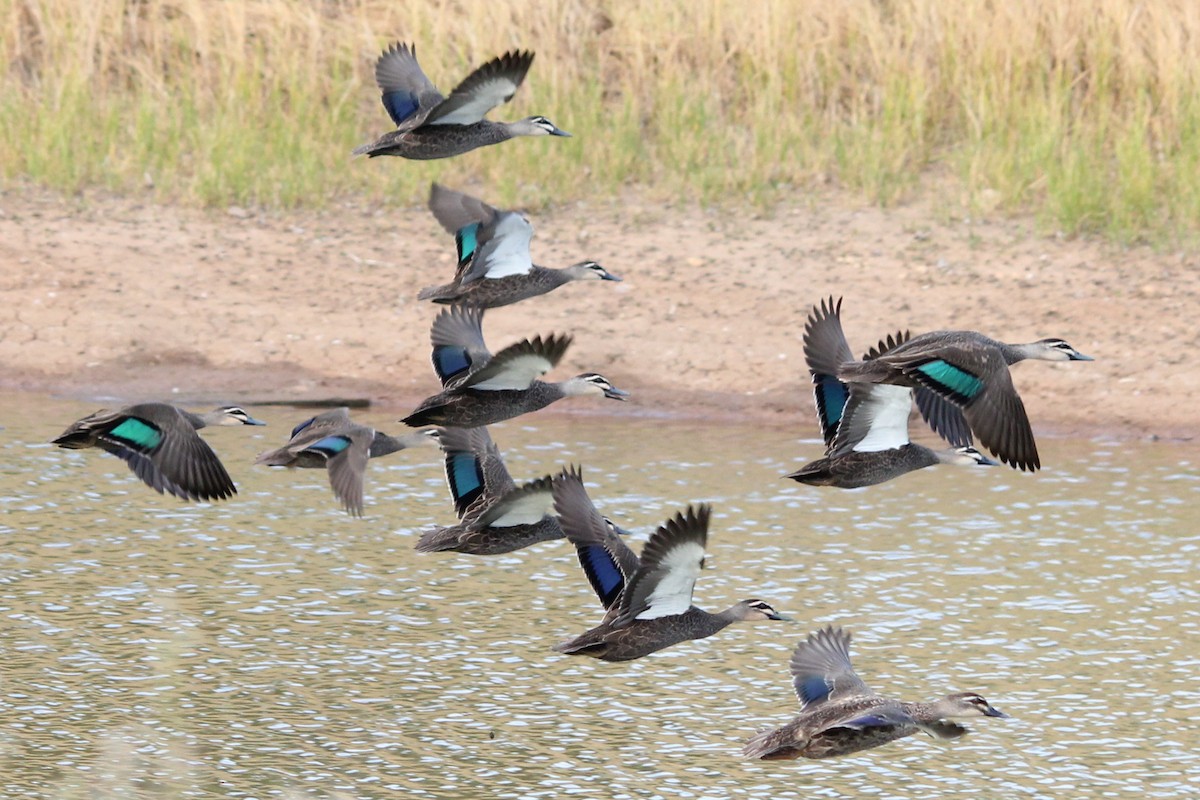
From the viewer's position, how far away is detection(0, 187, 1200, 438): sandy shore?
57.7 feet

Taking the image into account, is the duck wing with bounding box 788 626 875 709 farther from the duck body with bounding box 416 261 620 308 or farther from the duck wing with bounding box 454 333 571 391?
the duck body with bounding box 416 261 620 308

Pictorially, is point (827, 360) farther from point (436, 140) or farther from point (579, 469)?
point (436, 140)

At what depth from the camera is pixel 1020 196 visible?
19625 millimetres

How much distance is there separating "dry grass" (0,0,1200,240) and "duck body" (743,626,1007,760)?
34.7ft

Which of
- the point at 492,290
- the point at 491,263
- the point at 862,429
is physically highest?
the point at 491,263

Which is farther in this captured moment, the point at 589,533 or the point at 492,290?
the point at 492,290

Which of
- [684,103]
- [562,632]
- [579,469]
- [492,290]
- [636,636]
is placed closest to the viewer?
[579,469]

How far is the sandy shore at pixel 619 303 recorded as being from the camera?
1759cm

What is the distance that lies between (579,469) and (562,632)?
12.4ft

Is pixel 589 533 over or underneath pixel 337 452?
underneath

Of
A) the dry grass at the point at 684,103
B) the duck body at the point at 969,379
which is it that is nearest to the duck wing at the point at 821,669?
the duck body at the point at 969,379

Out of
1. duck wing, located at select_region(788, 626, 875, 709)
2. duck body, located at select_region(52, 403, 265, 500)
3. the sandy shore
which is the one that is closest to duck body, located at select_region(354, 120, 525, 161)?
duck body, located at select_region(52, 403, 265, 500)

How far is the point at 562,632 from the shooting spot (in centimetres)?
1218

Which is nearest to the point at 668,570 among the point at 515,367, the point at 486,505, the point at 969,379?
the point at 515,367
